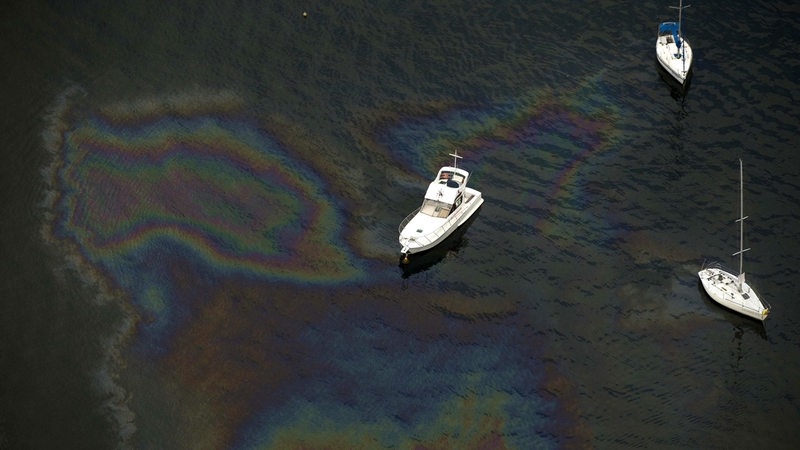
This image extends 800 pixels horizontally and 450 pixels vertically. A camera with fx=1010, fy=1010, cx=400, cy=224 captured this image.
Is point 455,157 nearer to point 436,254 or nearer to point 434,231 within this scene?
point 434,231

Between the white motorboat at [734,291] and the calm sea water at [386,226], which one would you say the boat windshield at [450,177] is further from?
the white motorboat at [734,291]

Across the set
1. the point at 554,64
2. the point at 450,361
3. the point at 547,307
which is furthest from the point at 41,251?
the point at 554,64

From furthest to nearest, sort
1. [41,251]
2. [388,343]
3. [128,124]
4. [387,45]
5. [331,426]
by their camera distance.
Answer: [387,45] → [128,124] → [41,251] → [388,343] → [331,426]

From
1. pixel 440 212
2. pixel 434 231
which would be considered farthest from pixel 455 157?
pixel 434 231

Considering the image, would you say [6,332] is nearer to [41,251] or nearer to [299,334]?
[41,251]

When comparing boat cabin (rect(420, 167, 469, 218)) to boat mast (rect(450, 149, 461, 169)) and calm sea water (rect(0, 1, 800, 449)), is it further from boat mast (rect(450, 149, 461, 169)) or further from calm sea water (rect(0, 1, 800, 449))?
calm sea water (rect(0, 1, 800, 449))

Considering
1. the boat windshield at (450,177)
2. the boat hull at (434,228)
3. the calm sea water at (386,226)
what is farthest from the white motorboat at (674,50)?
the boat windshield at (450,177)

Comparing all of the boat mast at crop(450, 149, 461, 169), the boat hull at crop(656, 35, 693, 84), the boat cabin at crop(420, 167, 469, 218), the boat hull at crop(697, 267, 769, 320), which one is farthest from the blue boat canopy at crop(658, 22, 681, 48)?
the boat hull at crop(697, 267, 769, 320)
